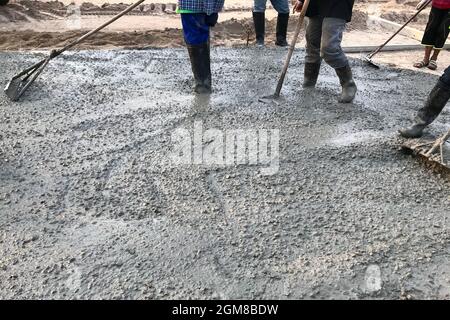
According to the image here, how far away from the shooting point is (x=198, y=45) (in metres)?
4.21

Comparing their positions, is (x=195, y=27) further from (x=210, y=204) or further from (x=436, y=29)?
(x=436, y=29)

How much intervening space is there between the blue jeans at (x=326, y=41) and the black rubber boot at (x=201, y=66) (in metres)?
0.98

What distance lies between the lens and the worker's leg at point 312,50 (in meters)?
4.21

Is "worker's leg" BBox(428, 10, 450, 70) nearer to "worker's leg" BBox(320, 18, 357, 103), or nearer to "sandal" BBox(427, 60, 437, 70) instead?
"sandal" BBox(427, 60, 437, 70)

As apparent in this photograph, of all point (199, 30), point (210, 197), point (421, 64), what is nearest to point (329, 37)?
point (199, 30)

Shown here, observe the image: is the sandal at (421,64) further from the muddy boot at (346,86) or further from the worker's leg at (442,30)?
the muddy boot at (346,86)

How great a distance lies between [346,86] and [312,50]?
504 millimetres

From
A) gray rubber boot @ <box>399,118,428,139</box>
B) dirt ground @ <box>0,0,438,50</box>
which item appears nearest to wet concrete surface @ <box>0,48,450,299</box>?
gray rubber boot @ <box>399,118,428,139</box>

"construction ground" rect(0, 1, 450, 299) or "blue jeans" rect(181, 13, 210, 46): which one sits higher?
"blue jeans" rect(181, 13, 210, 46)

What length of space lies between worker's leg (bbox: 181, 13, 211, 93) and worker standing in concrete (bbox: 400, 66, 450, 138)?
186cm

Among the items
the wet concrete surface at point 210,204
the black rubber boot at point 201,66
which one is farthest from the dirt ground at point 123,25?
the wet concrete surface at point 210,204

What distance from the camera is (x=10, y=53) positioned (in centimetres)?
522

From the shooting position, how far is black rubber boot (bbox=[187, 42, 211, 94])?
13.9 feet
